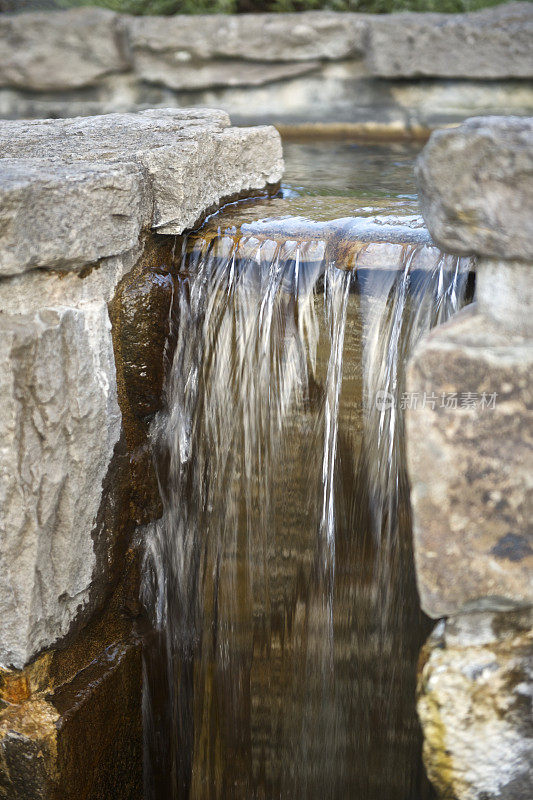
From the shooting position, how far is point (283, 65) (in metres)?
5.98

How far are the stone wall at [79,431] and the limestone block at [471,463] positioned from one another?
0.79m

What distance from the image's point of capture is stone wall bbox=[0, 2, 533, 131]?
5.48 m

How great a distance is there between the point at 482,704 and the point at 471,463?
1.40 ft

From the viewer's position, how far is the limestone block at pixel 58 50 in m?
6.02

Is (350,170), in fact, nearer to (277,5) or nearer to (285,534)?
(285,534)

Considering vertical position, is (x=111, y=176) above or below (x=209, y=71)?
below

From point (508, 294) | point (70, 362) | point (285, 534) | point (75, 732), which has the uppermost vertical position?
point (508, 294)

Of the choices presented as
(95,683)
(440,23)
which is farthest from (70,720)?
(440,23)

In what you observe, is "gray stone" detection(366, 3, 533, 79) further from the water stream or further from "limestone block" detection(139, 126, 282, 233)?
the water stream

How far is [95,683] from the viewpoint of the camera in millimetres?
1864

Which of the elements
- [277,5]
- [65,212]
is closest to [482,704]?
[65,212]

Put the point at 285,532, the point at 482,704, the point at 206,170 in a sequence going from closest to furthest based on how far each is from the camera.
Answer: the point at 482,704 → the point at 285,532 → the point at 206,170

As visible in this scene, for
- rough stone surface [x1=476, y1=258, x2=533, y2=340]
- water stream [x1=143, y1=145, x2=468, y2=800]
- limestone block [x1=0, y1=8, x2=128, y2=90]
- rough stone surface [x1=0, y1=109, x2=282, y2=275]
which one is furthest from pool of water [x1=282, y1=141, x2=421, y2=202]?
limestone block [x1=0, y1=8, x2=128, y2=90]

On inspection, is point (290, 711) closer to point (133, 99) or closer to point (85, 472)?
point (85, 472)
